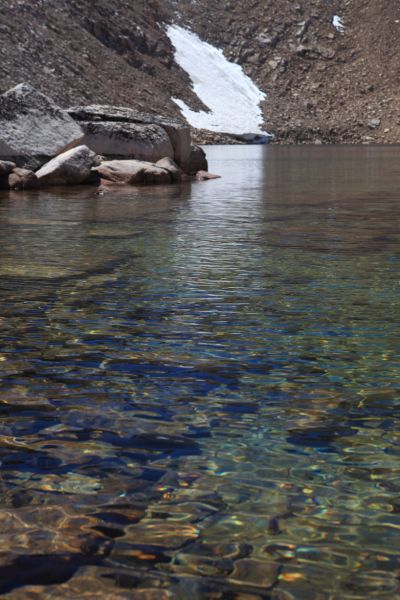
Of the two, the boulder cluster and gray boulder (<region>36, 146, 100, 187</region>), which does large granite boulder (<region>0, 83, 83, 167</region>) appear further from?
gray boulder (<region>36, 146, 100, 187</region>)

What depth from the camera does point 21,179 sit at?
66.8ft

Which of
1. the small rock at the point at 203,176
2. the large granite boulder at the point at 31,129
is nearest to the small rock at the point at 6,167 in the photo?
the large granite boulder at the point at 31,129

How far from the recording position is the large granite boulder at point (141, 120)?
24.8 metres

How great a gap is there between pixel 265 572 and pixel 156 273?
19.1ft

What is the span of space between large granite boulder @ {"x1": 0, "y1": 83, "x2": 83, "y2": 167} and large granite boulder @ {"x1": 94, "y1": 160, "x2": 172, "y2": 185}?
1256 mm

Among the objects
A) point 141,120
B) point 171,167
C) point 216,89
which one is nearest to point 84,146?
point 171,167

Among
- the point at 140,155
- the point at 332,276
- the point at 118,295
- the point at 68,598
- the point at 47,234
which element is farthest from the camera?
the point at 140,155

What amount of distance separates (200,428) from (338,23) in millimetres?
113517

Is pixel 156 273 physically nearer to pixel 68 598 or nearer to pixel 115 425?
pixel 115 425

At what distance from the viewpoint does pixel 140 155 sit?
2517 cm

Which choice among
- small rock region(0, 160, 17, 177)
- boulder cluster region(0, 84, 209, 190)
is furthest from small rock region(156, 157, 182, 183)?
small rock region(0, 160, 17, 177)

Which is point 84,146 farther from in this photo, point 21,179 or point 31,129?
point 21,179

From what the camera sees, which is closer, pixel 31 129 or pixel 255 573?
pixel 255 573

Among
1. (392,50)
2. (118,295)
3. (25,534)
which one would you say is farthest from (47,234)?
(392,50)
